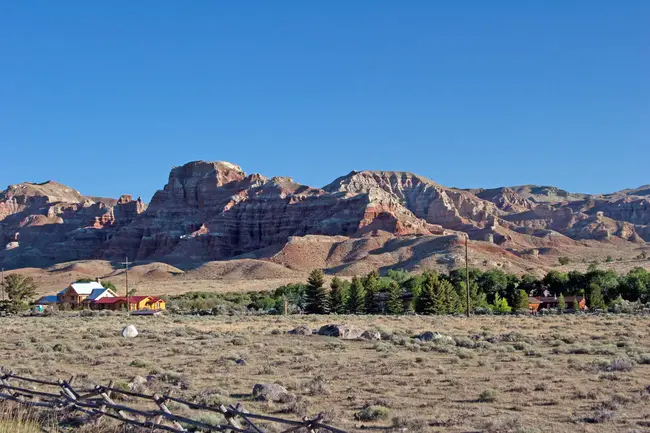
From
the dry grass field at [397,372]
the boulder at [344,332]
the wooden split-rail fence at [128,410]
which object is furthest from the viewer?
the boulder at [344,332]

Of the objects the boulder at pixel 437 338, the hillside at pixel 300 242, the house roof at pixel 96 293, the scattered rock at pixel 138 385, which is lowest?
the scattered rock at pixel 138 385

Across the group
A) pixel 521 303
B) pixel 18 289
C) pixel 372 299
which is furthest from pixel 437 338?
pixel 18 289

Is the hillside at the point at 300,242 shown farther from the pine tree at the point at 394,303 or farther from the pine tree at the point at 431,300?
the pine tree at the point at 431,300

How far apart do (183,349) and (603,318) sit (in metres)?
30.5

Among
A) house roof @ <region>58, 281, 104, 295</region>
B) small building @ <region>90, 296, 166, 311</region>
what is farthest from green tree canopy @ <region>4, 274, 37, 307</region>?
small building @ <region>90, 296, 166, 311</region>

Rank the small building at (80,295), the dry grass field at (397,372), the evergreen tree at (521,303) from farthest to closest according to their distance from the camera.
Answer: the small building at (80,295) < the evergreen tree at (521,303) < the dry grass field at (397,372)

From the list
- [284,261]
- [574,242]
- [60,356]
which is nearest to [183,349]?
[60,356]

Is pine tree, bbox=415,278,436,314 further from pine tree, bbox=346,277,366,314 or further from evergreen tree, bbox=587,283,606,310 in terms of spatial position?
evergreen tree, bbox=587,283,606,310

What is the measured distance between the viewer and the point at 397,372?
839 inches

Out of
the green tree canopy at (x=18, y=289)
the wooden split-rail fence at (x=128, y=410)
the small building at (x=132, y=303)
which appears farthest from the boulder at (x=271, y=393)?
the green tree canopy at (x=18, y=289)

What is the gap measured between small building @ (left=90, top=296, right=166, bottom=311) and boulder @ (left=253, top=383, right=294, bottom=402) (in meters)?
52.1

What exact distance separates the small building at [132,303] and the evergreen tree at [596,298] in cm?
4012

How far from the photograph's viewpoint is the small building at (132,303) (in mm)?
70062

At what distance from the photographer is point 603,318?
47000 mm
